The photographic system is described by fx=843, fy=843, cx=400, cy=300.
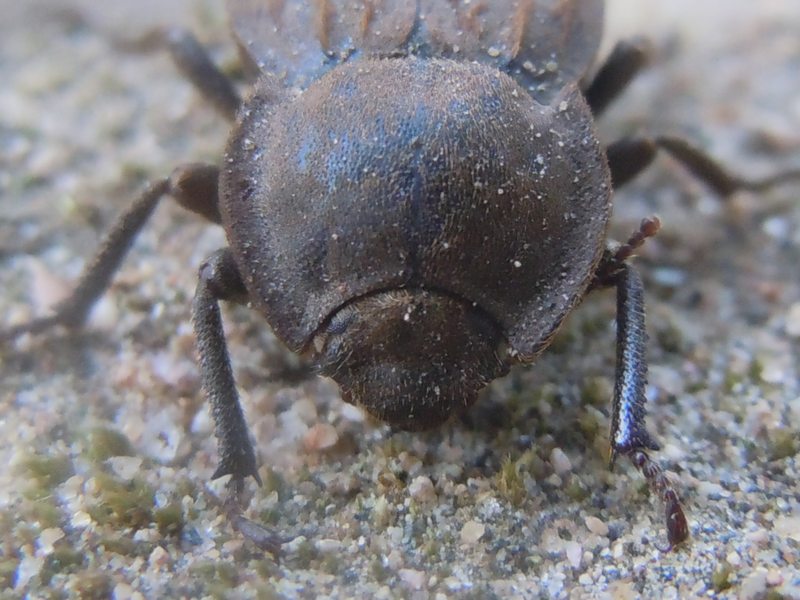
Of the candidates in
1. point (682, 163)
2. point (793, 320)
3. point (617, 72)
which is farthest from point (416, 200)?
point (793, 320)

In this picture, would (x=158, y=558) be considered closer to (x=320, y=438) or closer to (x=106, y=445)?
(x=106, y=445)

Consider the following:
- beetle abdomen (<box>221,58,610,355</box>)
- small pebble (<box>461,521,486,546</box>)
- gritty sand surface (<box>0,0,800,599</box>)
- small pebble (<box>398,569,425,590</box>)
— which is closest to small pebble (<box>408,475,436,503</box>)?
gritty sand surface (<box>0,0,800,599</box>)

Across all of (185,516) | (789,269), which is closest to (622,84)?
(789,269)

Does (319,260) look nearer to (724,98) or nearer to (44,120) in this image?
(44,120)

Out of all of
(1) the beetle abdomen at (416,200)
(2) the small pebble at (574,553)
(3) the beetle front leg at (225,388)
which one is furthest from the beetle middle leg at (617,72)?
(2) the small pebble at (574,553)

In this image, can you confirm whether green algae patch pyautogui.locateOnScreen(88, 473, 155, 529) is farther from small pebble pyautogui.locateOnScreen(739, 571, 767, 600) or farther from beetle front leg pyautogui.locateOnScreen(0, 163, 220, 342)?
small pebble pyautogui.locateOnScreen(739, 571, 767, 600)

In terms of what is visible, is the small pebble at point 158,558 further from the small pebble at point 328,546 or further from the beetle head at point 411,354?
the beetle head at point 411,354
